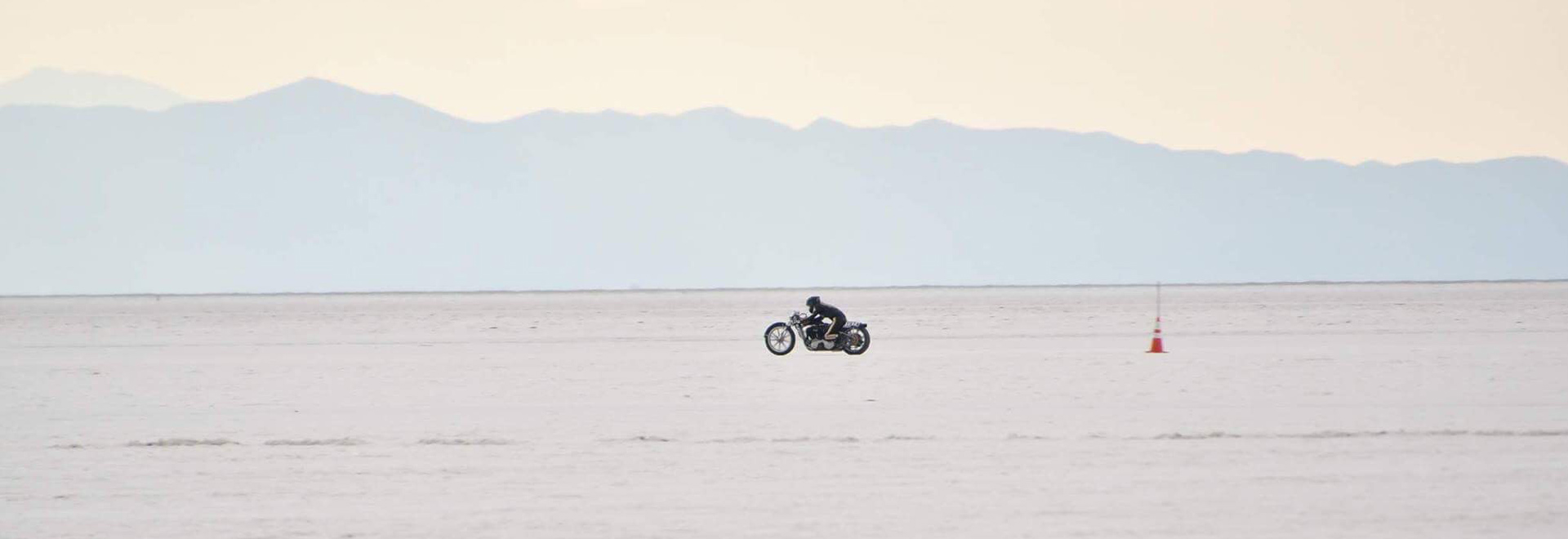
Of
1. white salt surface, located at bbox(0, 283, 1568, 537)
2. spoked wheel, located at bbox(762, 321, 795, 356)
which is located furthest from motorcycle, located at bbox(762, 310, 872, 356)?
white salt surface, located at bbox(0, 283, 1568, 537)

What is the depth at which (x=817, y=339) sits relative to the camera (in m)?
31.8

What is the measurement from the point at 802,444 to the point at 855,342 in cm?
1662

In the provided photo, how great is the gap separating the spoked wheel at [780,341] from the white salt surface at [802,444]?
960 millimetres

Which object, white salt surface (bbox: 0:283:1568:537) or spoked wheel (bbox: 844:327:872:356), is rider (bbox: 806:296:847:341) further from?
white salt surface (bbox: 0:283:1568:537)

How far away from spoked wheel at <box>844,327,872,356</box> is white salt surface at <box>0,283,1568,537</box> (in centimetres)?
81

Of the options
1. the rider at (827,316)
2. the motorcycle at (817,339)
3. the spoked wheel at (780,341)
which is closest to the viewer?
the rider at (827,316)

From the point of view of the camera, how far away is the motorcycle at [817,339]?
3183cm

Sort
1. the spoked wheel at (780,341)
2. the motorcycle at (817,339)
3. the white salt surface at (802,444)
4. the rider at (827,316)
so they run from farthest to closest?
the spoked wheel at (780,341), the motorcycle at (817,339), the rider at (827,316), the white salt surface at (802,444)

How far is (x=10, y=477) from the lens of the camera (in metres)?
13.5

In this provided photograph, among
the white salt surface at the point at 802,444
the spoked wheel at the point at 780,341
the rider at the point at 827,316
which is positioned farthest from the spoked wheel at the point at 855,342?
the spoked wheel at the point at 780,341

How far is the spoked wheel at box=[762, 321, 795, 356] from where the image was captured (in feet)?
107

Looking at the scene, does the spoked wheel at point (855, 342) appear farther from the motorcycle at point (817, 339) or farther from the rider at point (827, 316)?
the rider at point (827, 316)

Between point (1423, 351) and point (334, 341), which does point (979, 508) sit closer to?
point (1423, 351)

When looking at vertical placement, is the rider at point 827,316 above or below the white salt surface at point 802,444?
above
